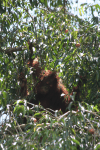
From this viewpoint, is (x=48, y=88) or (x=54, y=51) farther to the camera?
(x=48, y=88)

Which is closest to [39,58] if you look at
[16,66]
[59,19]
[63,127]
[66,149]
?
[16,66]

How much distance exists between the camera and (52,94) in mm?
4586

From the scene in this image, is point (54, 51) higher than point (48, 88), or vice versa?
point (54, 51)

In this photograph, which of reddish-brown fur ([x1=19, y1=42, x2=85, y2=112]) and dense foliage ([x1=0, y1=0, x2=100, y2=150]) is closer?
dense foliage ([x1=0, y1=0, x2=100, y2=150])

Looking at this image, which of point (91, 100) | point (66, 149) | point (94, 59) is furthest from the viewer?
point (91, 100)

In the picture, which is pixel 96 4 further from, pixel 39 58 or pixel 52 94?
pixel 52 94

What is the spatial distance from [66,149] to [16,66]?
8.73 feet

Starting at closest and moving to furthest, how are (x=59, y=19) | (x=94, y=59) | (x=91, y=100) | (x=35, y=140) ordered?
1. (x=35, y=140)
2. (x=94, y=59)
3. (x=91, y=100)
4. (x=59, y=19)

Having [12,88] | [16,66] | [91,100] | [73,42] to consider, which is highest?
[73,42]

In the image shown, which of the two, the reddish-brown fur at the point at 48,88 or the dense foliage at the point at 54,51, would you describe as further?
the reddish-brown fur at the point at 48,88

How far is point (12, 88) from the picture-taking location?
428 centimetres

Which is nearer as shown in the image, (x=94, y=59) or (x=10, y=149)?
(x=10, y=149)

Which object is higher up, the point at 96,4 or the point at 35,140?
the point at 96,4

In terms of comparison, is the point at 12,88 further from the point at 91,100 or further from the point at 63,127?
the point at 63,127
